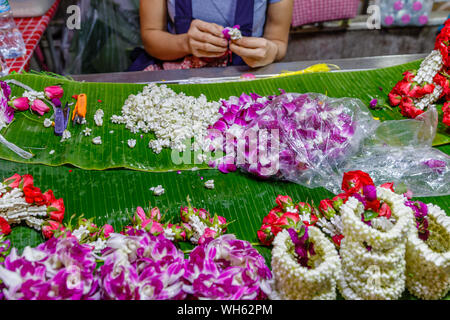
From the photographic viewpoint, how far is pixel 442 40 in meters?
1.57

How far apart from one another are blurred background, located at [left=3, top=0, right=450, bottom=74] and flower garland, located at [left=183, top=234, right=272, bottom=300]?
1672 millimetres

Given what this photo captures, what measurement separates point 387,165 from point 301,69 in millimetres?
768

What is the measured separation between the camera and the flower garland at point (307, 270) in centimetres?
86

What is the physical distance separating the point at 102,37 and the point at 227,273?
2510mm

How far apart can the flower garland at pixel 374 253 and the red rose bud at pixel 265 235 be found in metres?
0.25

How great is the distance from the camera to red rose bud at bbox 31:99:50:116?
1.58 m

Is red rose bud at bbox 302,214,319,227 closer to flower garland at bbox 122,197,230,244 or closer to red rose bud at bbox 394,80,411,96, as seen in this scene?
flower garland at bbox 122,197,230,244

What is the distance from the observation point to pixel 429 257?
0.91m

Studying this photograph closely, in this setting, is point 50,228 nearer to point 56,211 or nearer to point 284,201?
point 56,211

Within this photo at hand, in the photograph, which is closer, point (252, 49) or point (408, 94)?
point (408, 94)

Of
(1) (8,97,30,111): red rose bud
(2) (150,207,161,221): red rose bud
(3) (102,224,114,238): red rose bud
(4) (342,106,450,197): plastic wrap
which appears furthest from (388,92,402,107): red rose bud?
(1) (8,97,30,111): red rose bud

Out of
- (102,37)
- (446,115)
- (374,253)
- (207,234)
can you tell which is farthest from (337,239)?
(102,37)

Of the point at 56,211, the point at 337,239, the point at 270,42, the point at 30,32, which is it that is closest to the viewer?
the point at 337,239
